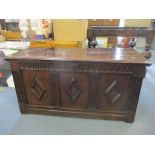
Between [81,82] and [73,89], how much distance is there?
0.14 meters

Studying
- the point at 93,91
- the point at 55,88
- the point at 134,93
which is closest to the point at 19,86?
the point at 55,88

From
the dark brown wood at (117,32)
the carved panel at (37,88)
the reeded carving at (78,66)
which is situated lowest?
the carved panel at (37,88)

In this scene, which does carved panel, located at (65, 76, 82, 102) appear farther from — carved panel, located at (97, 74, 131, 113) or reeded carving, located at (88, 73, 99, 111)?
carved panel, located at (97, 74, 131, 113)

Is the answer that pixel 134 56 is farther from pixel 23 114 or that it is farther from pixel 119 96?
pixel 23 114

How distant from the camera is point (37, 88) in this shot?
5.99 ft

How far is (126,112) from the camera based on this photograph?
5.80ft

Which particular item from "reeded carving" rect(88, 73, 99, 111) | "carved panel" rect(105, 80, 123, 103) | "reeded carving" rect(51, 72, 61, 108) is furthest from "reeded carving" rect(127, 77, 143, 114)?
"reeded carving" rect(51, 72, 61, 108)

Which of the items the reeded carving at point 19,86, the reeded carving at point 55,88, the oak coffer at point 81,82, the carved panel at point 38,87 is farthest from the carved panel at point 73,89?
the reeded carving at point 19,86

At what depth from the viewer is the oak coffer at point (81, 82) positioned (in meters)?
1.57

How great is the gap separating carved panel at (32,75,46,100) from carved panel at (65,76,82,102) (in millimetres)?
309

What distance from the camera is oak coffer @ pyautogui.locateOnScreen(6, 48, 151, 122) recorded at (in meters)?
1.57

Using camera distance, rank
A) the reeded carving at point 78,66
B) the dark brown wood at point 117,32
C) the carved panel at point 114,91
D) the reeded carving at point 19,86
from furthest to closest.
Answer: the dark brown wood at point 117,32, the reeded carving at point 19,86, the carved panel at point 114,91, the reeded carving at point 78,66

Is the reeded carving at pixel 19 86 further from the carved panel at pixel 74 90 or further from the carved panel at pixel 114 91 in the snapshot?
the carved panel at pixel 114 91
